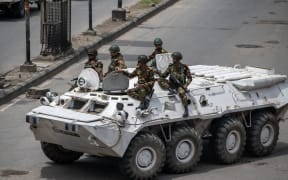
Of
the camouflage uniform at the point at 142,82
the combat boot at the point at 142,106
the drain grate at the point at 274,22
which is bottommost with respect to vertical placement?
the combat boot at the point at 142,106

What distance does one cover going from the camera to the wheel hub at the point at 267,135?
18.1 meters

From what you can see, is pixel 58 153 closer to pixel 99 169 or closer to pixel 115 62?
pixel 99 169

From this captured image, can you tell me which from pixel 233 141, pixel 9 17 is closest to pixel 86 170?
pixel 233 141

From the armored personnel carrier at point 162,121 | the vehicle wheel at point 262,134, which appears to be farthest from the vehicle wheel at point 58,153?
the vehicle wheel at point 262,134

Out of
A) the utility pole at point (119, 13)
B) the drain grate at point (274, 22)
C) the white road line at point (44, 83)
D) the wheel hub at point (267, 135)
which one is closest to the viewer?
the wheel hub at point (267, 135)

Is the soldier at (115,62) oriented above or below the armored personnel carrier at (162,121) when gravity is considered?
above

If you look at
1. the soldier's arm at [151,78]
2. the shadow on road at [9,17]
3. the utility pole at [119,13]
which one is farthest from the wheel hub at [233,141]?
the shadow on road at [9,17]

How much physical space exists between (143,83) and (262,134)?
10.1ft

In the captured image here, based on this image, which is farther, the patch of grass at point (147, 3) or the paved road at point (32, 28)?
the patch of grass at point (147, 3)

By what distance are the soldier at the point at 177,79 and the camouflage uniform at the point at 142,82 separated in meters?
0.30

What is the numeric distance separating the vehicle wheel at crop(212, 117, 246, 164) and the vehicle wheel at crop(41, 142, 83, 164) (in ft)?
8.51

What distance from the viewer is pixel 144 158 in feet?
52.3

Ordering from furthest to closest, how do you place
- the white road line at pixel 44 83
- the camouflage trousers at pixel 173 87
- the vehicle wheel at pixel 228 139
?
the white road line at pixel 44 83
the vehicle wheel at pixel 228 139
the camouflage trousers at pixel 173 87

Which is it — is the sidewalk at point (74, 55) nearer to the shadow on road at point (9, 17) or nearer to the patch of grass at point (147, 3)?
the patch of grass at point (147, 3)
